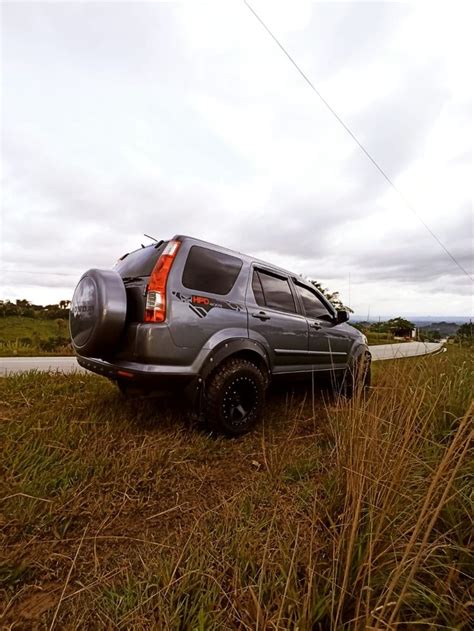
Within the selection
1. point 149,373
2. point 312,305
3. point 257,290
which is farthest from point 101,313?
point 312,305

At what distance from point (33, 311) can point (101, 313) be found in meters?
12.1

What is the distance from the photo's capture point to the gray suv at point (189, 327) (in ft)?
8.34

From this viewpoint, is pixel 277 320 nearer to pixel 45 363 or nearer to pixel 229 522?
pixel 229 522

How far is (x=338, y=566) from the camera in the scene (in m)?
1.26

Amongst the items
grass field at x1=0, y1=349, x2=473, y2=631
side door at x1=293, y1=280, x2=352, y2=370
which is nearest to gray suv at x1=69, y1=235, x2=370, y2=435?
grass field at x1=0, y1=349, x2=473, y2=631

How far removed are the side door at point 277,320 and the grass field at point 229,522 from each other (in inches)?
35.3

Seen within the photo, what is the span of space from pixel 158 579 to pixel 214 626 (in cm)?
33

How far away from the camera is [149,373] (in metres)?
2.44

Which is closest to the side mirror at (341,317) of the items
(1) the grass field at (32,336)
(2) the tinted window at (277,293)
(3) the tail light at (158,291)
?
(2) the tinted window at (277,293)

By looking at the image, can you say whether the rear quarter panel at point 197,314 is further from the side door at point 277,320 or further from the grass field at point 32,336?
the grass field at point 32,336

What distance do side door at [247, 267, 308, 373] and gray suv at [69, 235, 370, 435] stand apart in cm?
2

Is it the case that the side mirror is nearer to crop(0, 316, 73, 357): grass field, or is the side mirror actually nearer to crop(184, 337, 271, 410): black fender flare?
crop(184, 337, 271, 410): black fender flare

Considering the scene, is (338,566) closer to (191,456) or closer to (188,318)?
(191,456)

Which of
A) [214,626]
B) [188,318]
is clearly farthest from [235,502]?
[188,318]
